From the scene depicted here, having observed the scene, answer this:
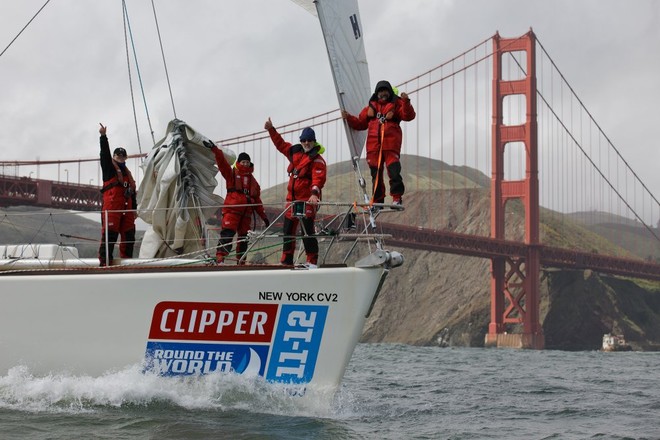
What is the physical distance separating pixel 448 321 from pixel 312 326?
55718 millimetres

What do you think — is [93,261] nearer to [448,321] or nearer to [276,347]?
[276,347]

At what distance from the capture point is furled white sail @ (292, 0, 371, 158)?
27.9 feet

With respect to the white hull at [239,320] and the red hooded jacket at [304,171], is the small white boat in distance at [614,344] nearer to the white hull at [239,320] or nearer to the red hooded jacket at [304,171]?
the red hooded jacket at [304,171]

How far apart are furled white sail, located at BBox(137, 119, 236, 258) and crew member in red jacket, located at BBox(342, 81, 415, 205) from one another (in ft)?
4.91

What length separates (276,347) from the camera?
786 centimetres

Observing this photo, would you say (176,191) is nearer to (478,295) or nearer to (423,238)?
(423,238)

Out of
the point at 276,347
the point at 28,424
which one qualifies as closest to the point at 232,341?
the point at 276,347

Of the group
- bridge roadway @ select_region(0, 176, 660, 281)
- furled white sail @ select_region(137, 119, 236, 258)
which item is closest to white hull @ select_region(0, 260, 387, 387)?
furled white sail @ select_region(137, 119, 236, 258)

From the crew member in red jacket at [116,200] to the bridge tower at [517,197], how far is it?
40691 millimetres

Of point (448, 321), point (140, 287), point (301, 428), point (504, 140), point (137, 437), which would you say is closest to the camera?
point (137, 437)

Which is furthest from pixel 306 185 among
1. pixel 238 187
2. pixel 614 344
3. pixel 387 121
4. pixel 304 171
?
pixel 614 344

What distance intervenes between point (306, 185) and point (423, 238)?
121 feet

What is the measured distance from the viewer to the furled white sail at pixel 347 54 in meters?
8.49

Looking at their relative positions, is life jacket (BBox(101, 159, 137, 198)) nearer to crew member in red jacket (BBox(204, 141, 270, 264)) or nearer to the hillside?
crew member in red jacket (BBox(204, 141, 270, 264))
